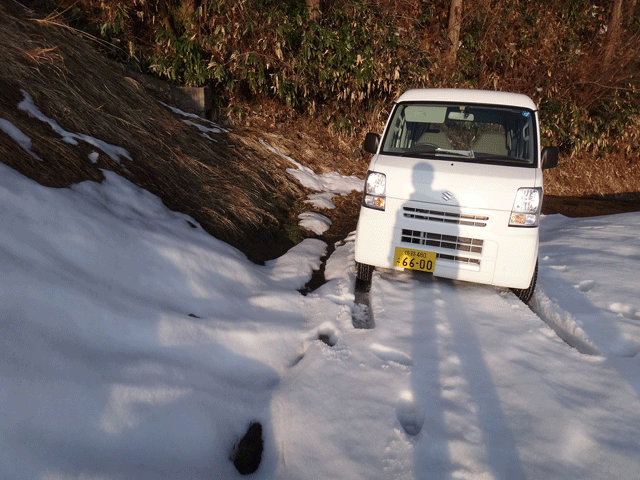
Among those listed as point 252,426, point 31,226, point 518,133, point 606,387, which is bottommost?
point 252,426

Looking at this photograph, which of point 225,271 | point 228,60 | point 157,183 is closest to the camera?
point 225,271

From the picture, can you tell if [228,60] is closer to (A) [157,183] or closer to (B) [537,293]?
(A) [157,183]

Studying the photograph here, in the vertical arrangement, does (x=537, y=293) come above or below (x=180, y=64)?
below

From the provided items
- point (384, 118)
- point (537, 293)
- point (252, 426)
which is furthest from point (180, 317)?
point (384, 118)

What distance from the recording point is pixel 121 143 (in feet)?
17.9

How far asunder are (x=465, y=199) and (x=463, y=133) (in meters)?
0.96

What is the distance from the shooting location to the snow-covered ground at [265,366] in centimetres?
224

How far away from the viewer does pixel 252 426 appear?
8.54ft

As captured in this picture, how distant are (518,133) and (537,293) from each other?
1.63 meters

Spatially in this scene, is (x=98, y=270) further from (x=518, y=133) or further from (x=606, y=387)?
(x=518, y=133)

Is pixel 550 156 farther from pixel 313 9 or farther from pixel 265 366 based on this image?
pixel 313 9

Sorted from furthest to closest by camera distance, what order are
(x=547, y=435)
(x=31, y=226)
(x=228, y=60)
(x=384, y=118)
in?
(x=384, y=118)
(x=228, y=60)
(x=31, y=226)
(x=547, y=435)

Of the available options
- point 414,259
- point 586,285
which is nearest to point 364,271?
point 414,259

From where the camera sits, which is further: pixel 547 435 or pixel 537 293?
pixel 537 293
